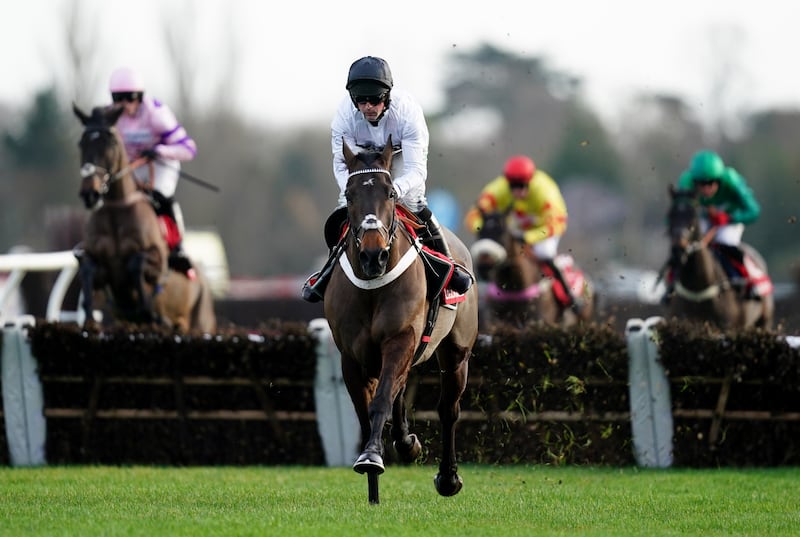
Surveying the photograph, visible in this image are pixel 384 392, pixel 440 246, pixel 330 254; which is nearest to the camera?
pixel 384 392

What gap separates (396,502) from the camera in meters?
7.48

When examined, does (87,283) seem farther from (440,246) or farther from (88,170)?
→ (440,246)

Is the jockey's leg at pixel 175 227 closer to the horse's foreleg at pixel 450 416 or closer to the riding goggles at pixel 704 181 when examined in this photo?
the riding goggles at pixel 704 181

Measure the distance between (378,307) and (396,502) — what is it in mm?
1142

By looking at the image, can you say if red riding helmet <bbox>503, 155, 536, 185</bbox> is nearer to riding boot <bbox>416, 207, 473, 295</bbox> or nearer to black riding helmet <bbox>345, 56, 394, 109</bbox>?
riding boot <bbox>416, 207, 473, 295</bbox>

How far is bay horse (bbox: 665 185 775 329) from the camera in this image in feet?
43.1

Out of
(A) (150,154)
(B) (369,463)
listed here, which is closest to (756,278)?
(A) (150,154)

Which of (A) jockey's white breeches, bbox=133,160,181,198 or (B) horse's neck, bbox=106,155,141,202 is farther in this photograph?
(A) jockey's white breeches, bbox=133,160,181,198

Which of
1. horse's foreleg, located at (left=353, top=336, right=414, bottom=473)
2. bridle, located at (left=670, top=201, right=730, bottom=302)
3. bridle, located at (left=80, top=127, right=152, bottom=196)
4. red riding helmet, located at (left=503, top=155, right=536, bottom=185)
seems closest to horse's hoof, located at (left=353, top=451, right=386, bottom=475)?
horse's foreleg, located at (left=353, top=336, right=414, bottom=473)

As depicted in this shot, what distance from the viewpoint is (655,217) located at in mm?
57750

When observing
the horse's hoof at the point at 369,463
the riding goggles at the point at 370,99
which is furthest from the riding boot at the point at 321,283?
the horse's hoof at the point at 369,463

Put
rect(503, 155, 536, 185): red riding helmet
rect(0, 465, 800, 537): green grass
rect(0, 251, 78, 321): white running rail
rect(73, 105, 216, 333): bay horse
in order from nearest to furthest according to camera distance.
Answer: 1. rect(0, 465, 800, 537): green grass
2. rect(73, 105, 216, 333): bay horse
3. rect(503, 155, 536, 185): red riding helmet
4. rect(0, 251, 78, 321): white running rail

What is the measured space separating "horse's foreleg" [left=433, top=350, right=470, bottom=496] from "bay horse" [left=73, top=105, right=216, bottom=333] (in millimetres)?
4117

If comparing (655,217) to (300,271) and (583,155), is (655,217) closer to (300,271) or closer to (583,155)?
(583,155)
